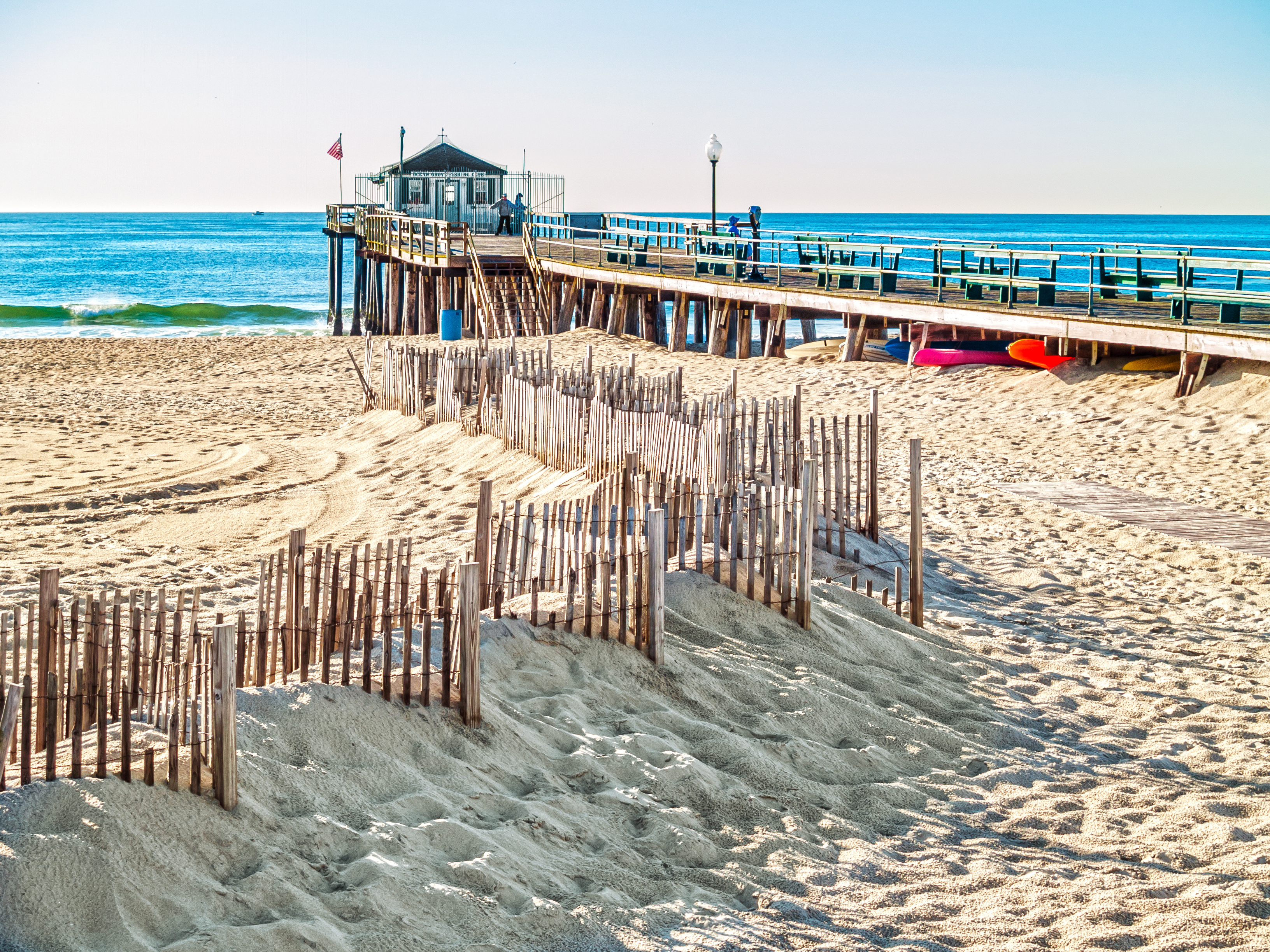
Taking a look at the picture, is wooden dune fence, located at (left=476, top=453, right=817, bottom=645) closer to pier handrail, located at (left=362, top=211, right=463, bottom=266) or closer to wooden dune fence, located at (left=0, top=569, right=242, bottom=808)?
wooden dune fence, located at (left=0, top=569, right=242, bottom=808)

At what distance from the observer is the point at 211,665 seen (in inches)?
173

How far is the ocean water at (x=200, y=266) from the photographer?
38344 mm

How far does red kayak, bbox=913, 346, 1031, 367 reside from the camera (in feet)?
57.8

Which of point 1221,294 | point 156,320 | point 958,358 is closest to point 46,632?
point 1221,294

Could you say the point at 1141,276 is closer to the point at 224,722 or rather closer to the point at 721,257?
the point at 721,257

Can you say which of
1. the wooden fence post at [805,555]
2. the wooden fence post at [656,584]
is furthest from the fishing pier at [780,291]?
the wooden fence post at [656,584]

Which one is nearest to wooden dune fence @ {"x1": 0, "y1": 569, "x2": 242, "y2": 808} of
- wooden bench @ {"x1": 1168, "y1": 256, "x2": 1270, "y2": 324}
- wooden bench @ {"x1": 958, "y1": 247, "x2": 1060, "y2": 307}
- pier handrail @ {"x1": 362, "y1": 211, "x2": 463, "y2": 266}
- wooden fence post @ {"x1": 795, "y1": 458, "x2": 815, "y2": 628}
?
wooden fence post @ {"x1": 795, "y1": 458, "x2": 815, "y2": 628}

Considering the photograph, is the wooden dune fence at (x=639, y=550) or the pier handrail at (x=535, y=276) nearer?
the wooden dune fence at (x=639, y=550)

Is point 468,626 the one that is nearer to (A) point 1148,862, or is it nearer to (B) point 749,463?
(A) point 1148,862

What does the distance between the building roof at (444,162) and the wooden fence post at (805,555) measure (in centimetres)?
3013

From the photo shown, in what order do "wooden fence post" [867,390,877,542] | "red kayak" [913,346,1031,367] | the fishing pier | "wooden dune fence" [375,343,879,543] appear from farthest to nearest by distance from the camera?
"red kayak" [913,346,1031,367] < the fishing pier < "wooden fence post" [867,390,877,542] < "wooden dune fence" [375,343,879,543]

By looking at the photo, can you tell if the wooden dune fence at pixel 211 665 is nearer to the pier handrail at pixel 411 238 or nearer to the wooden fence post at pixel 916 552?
the wooden fence post at pixel 916 552

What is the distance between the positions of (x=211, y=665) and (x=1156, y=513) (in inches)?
335

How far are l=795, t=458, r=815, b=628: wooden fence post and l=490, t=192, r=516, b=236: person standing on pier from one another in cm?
2831
